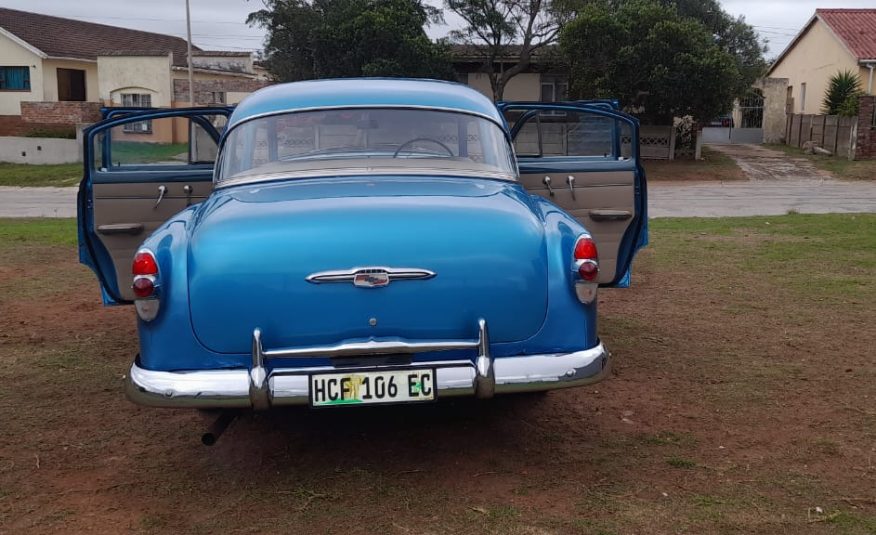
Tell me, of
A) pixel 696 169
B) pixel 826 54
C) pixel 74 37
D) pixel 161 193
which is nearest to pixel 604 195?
pixel 161 193

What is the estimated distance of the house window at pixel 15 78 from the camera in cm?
3678

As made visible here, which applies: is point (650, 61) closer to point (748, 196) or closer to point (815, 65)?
point (748, 196)

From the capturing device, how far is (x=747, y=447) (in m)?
4.15

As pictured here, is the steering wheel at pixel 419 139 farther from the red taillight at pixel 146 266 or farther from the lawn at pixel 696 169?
the lawn at pixel 696 169

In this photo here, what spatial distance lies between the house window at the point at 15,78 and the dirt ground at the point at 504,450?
34083 millimetres

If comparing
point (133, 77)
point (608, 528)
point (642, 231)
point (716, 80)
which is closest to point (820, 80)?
point (716, 80)

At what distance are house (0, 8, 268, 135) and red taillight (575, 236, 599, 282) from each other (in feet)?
104

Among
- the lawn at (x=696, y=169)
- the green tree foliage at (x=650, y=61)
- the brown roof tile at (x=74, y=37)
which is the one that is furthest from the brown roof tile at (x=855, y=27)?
the brown roof tile at (x=74, y=37)

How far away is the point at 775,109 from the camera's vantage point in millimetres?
36875

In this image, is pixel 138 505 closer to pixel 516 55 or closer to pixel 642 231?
pixel 642 231

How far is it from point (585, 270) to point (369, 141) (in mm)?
1621

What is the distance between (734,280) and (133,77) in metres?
31.8

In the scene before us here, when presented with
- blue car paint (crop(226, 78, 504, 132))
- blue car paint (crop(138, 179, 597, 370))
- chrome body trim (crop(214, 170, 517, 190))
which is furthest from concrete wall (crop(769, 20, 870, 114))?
blue car paint (crop(138, 179, 597, 370))

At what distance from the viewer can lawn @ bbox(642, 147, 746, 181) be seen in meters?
24.9
